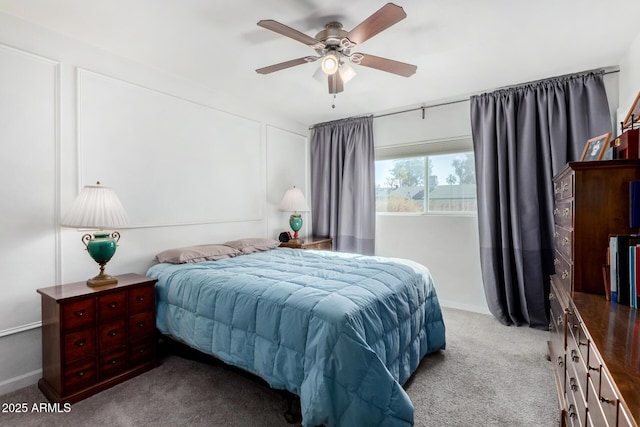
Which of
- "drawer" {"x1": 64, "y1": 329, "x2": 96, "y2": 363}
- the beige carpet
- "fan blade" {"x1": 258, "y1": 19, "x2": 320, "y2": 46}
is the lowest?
the beige carpet

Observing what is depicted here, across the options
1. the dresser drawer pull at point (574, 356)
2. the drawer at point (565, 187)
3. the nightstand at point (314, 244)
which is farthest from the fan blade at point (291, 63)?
the dresser drawer pull at point (574, 356)

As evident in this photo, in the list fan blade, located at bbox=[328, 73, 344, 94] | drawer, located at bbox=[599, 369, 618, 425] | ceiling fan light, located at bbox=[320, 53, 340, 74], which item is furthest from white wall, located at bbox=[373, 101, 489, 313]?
drawer, located at bbox=[599, 369, 618, 425]

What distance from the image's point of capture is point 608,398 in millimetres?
921

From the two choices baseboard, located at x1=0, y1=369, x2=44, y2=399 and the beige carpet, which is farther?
baseboard, located at x1=0, y1=369, x2=44, y2=399

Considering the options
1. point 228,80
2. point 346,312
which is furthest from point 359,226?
point 346,312

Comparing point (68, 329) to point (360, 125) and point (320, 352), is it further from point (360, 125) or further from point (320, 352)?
point (360, 125)

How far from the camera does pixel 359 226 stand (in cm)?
433

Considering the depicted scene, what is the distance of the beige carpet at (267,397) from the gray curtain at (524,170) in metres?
0.73

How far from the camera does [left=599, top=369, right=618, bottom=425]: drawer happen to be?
0.86 meters

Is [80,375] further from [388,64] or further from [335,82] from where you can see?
[388,64]

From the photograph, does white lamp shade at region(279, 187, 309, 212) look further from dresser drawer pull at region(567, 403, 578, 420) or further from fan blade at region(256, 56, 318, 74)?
dresser drawer pull at region(567, 403, 578, 420)

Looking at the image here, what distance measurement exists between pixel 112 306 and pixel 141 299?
20 cm

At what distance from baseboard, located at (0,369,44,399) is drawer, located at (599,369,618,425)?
3.22 metres

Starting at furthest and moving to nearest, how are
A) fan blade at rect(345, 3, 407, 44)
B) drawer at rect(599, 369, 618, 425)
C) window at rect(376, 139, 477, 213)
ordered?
window at rect(376, 139, 477, 213)
fan blade at rect(345, 3, 407, 44)
drawer at rect(599, 369, 618, 425)
